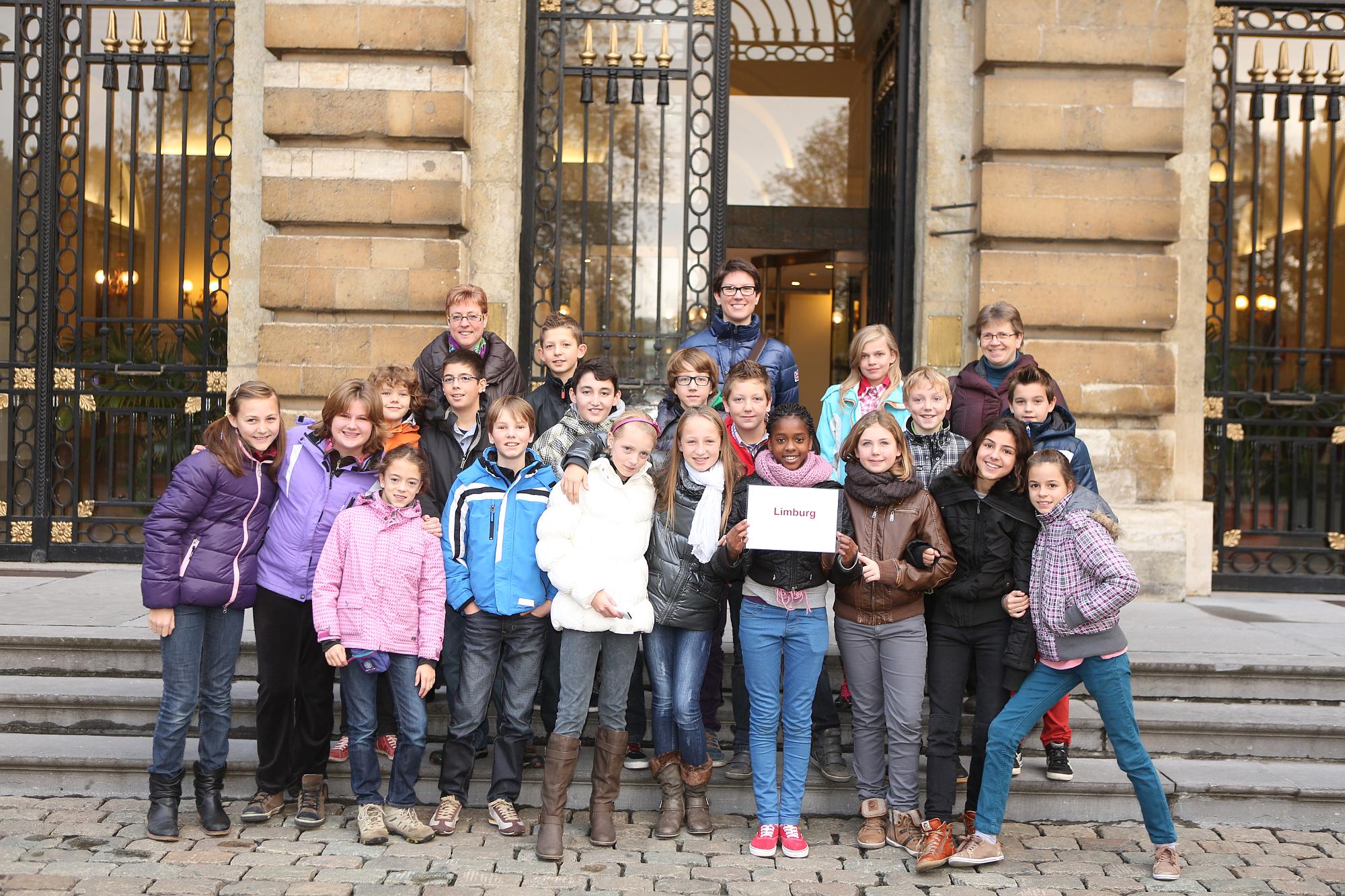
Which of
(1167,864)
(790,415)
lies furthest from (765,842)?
(790,415)

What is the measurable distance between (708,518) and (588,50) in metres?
4.81

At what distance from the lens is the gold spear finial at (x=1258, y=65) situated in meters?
8.36

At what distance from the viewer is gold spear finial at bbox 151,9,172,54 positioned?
8.50 metres

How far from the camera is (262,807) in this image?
4.72 metres

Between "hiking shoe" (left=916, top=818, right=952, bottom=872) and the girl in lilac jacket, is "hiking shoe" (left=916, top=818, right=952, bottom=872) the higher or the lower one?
the lower one

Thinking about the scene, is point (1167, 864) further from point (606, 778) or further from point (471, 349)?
point (471, 349)

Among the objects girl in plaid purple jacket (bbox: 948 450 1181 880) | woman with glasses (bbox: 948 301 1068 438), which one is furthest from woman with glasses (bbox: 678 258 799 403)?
girl in plaid purple jacket (bbox: 948 450 1181 880)

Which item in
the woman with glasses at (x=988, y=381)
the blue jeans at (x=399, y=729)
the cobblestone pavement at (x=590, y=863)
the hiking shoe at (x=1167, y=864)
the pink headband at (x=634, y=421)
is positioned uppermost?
the woman with glasses at (x=988, y=381)

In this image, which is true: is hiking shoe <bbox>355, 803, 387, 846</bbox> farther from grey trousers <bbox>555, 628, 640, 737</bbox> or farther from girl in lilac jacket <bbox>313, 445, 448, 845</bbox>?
grey trousers <bbox>555, 628, 640, 737</bbox>

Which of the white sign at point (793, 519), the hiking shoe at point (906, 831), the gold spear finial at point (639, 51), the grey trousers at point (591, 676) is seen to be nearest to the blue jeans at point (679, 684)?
the grey trousers at point (591, 676)

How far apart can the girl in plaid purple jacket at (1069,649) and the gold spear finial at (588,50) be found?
16.5 feet

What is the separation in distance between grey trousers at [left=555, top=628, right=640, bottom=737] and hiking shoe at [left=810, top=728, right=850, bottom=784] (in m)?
0.95

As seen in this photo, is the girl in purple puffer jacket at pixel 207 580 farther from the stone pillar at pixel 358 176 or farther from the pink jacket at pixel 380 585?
the stone pillar at pixel 358 176

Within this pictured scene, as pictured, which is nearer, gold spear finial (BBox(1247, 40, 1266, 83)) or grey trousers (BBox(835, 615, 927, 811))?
grey trousers (BBox(835, 615, 927, 811))
